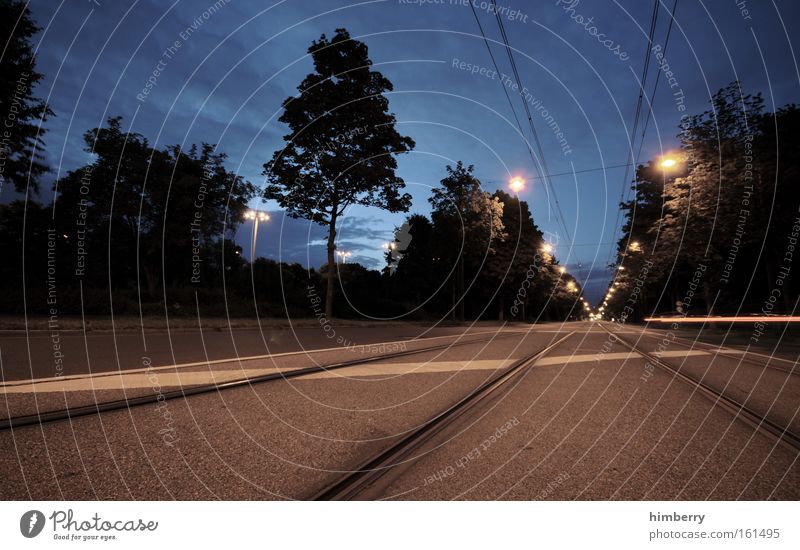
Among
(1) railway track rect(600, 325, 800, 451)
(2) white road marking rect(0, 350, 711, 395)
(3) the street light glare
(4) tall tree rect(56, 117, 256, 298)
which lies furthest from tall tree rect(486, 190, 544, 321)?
(1) railway track rect(600, 325, 800, 451)

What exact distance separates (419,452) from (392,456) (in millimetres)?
244

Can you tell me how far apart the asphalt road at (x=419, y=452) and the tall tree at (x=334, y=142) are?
18388mm

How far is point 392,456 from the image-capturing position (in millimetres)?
2902

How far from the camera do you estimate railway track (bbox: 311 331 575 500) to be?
7.63ft

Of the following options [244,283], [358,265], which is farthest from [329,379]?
[358,265]

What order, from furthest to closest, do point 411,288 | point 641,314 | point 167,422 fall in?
A: point 641,314, point 411,288, point 167,422

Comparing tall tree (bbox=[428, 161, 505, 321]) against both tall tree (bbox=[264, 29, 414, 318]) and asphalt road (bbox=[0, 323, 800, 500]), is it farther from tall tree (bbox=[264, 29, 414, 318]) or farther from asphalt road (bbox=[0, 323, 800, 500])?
asphalt road (bbox=[0, 323, 800, 500])

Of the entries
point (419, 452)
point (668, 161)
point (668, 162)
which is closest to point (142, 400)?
point (419, 452)

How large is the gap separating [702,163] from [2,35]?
36.2 meters

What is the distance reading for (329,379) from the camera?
6.00 metres

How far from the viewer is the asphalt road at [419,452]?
2.43m

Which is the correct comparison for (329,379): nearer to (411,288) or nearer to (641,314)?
(411,288)

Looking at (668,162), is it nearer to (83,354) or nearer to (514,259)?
(83,354)

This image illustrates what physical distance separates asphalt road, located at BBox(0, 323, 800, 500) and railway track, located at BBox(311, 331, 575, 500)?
0.11 m
